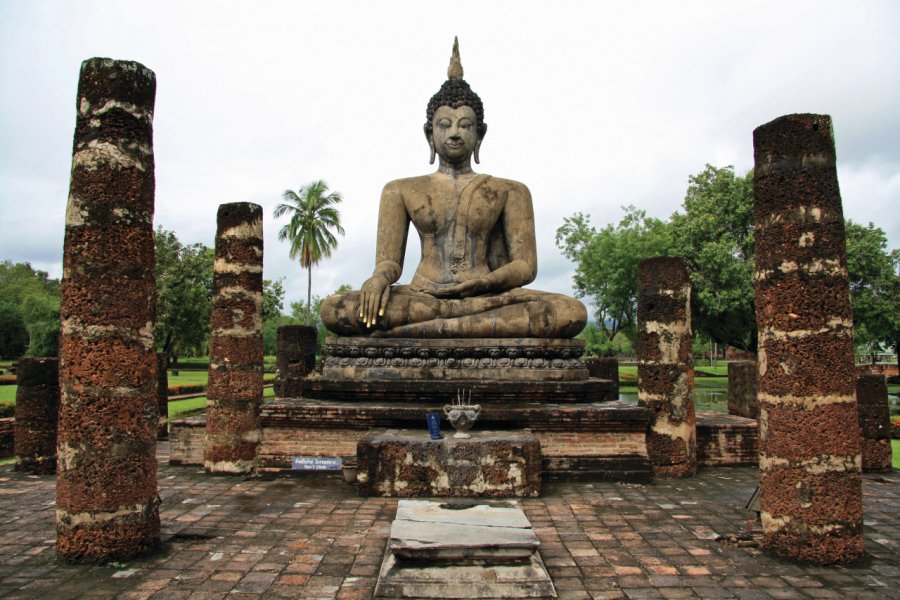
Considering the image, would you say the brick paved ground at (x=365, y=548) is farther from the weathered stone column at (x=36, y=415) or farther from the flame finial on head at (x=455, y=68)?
the flame finial on head at (x=455, y=68)

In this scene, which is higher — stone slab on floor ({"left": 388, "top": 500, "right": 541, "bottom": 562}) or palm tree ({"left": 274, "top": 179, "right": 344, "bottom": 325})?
palm tree ({"left": 274, "top": 179, "right": 344, "bottom": 325})

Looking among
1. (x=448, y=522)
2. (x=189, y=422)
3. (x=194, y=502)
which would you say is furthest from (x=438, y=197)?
(x=448, y=522)

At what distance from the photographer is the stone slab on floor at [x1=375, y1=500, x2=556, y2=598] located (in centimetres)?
409

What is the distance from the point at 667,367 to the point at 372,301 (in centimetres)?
400

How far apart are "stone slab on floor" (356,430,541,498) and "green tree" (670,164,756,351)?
19.3 meters

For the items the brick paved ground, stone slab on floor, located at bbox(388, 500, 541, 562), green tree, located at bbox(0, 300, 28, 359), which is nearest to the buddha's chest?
the brick paved ground

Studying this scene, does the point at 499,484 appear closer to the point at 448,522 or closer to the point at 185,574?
the point at 448,522

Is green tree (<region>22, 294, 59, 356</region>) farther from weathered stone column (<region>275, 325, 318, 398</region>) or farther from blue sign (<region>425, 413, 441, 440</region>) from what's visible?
blue sign (<region>425, 413, 441, 440</region>)

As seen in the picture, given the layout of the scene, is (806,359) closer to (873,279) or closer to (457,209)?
(457,209)

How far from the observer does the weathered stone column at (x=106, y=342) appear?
4.86m

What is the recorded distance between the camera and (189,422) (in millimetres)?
8898

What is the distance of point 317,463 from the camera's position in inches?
310

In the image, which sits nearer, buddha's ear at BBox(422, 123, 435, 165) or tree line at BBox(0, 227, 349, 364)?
buddha's ear at BBox(422, 123, 435, 165)

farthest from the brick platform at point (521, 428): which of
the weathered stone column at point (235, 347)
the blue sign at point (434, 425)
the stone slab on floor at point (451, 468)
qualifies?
the stone slab on floor at point (451, 468)
